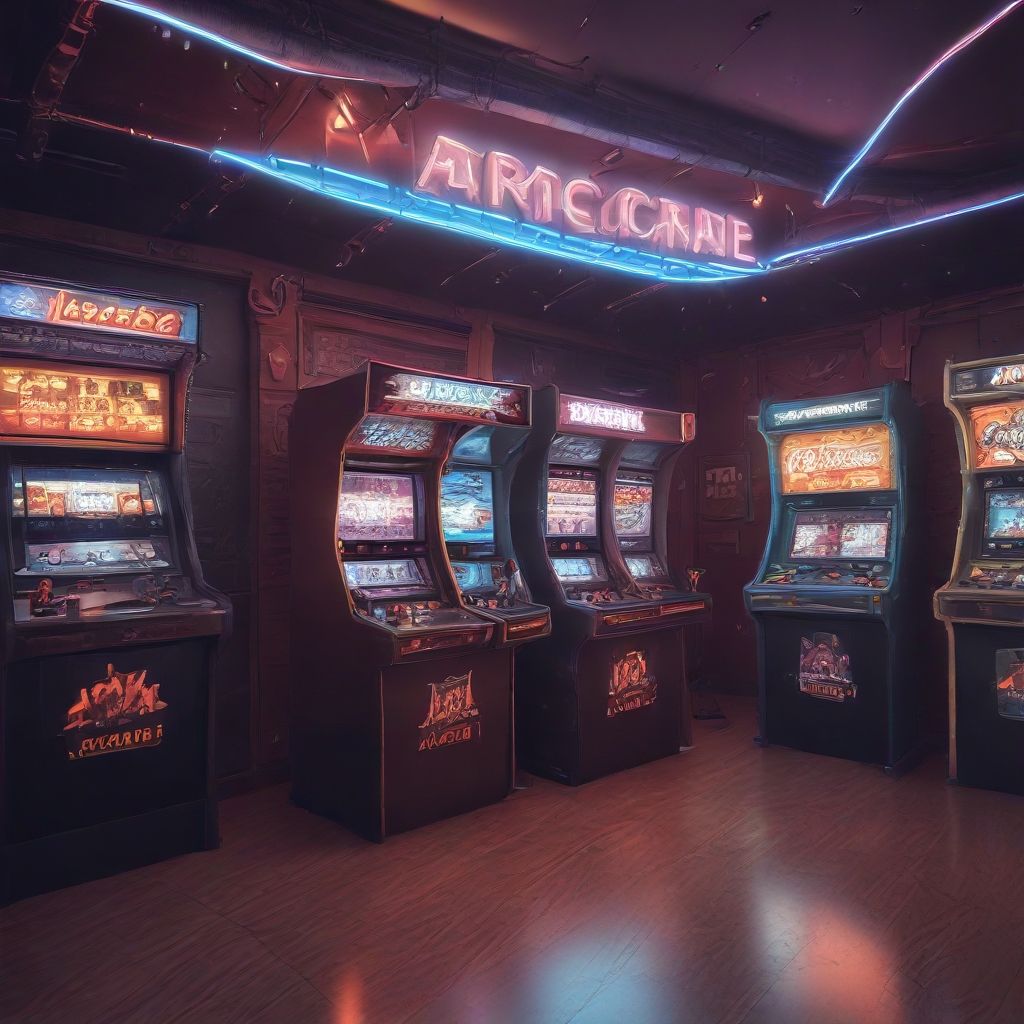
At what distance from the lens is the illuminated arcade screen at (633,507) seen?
4.98 meters

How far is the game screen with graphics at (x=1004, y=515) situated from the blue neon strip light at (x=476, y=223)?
2.07 metres

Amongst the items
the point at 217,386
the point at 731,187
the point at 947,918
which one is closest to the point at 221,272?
the point at 217,386

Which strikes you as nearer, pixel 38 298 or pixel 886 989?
pixel 886 989

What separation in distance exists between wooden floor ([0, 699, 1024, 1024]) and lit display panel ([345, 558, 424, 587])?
1.19m

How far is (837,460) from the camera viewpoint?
492 cm

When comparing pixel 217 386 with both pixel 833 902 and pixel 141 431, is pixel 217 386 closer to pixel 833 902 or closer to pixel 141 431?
pixel 141 431

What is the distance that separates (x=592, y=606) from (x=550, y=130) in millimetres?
2650

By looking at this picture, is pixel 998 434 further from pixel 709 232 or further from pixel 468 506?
pixel 468 506

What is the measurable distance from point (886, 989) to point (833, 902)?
56 cm

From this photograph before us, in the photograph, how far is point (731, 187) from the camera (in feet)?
16.1

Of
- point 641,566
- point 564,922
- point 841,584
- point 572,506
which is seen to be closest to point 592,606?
point 572,506

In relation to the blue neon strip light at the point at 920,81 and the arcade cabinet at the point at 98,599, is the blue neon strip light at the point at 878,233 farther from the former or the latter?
the arcade cabinet at the point at 98,599

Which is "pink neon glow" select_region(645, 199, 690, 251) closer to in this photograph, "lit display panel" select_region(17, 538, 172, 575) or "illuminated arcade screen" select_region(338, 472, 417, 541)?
"illuminated arcade screen" select_region(338, 472, 417, 541)

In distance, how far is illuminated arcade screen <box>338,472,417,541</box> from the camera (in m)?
3.74
